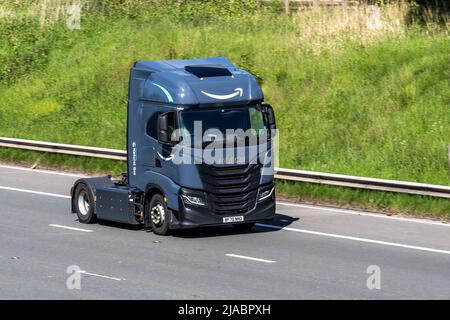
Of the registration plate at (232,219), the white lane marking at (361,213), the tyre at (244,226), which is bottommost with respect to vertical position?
the tyre at (244,226)

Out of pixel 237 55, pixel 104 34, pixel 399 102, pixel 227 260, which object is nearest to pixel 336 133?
pixel 399 102

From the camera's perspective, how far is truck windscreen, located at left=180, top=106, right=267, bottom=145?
19.2 meters

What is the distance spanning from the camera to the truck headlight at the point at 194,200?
19.1 m

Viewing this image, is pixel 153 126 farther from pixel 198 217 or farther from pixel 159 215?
pixel 198 217

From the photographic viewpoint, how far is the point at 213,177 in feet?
63.2

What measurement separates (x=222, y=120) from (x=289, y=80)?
1135 cm

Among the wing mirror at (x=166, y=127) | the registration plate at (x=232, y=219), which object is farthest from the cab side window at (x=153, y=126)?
the registration plate at (x=232, y=219)

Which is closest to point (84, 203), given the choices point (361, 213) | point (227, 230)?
point (227, 230)

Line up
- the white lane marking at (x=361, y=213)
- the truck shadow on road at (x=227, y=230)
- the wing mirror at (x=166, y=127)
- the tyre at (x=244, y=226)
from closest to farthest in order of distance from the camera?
the wing mirror at (x=166, y=127)
the truck shadow on road at (x=227, y=230)
the tyre at (x=244, y=226)
the white lane marking at (x=361, y=213)

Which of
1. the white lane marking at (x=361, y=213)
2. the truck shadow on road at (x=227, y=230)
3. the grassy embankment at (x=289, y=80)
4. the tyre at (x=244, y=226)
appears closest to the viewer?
the truck shadow on road at (x=227, y=230)

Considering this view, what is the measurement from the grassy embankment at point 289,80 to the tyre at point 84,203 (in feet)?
15.7

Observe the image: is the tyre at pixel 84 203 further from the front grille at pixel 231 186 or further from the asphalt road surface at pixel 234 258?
the front grille at pixel 231 186

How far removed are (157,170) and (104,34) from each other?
1890cm
